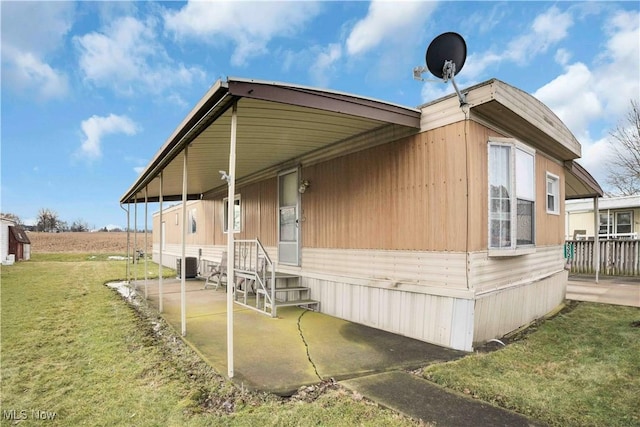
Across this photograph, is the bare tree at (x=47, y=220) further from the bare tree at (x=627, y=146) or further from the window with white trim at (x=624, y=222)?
the bare tree at (x=627, y=146)

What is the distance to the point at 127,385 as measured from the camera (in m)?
3.24

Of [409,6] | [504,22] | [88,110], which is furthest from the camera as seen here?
[88,110]

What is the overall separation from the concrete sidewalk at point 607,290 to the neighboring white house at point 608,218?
10.5ft

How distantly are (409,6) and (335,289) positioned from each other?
21.9 ft

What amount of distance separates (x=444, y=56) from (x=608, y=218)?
13.2 m

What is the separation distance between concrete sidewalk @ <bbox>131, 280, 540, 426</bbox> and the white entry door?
1.34 m

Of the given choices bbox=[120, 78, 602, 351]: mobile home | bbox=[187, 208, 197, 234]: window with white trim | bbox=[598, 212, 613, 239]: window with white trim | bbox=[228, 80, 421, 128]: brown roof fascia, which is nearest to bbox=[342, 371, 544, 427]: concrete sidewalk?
bbox=[120, 78, 602, 351]: mobile home

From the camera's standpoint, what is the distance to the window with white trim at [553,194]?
665cm

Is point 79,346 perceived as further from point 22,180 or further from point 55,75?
point 22,180

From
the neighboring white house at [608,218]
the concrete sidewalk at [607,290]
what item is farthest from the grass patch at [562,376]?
the neighboring white house at [608,218]

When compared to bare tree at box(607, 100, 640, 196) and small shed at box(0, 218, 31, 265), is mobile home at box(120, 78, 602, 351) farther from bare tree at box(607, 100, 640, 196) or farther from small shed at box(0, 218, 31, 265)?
small shed at box(0, 218, 31, 265)

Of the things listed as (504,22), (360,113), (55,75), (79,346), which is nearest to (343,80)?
(504,22)

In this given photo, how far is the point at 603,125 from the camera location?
53.0 feet

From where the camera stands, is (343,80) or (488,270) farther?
(343,80)
